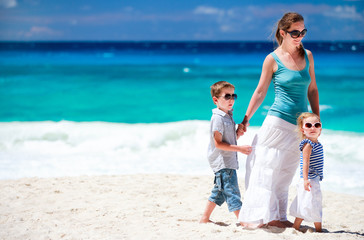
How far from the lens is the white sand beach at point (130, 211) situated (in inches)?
146

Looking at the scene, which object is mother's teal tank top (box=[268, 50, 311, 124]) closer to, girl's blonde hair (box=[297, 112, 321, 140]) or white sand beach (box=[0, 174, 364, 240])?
girl's blonde hair (box=[297, 112, 321, 140])

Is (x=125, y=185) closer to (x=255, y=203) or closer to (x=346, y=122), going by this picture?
(x=255, y=203)

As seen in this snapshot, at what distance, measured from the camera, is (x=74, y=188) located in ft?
18.1

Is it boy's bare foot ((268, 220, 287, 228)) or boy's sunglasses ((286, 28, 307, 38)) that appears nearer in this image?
boy's sunglasses ((286, 28, 307, 38))

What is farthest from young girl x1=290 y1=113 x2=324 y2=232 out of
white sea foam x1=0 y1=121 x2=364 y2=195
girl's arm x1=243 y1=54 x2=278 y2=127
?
white sea foam x1=0 y1=121 x2=364 y2=195

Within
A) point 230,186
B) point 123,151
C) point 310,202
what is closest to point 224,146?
point 230,186

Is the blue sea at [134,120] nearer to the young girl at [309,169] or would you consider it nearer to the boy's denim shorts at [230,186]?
the young girl at [309,169]

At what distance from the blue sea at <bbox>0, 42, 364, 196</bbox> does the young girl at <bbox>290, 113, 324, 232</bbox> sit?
9.17 feet

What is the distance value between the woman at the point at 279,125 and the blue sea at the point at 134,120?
2.89m

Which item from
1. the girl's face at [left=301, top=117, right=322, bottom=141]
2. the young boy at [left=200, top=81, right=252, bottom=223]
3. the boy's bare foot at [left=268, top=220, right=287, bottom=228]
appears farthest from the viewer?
the boy's bare foot at [left=268, top=220, right=287, bottom=228]

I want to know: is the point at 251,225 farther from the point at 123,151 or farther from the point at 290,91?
the point at 123,151

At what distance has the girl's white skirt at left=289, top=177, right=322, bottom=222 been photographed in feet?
11.2

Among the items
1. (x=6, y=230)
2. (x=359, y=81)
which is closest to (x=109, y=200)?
(x=6, y=230)

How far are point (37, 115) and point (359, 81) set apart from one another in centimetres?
1557
